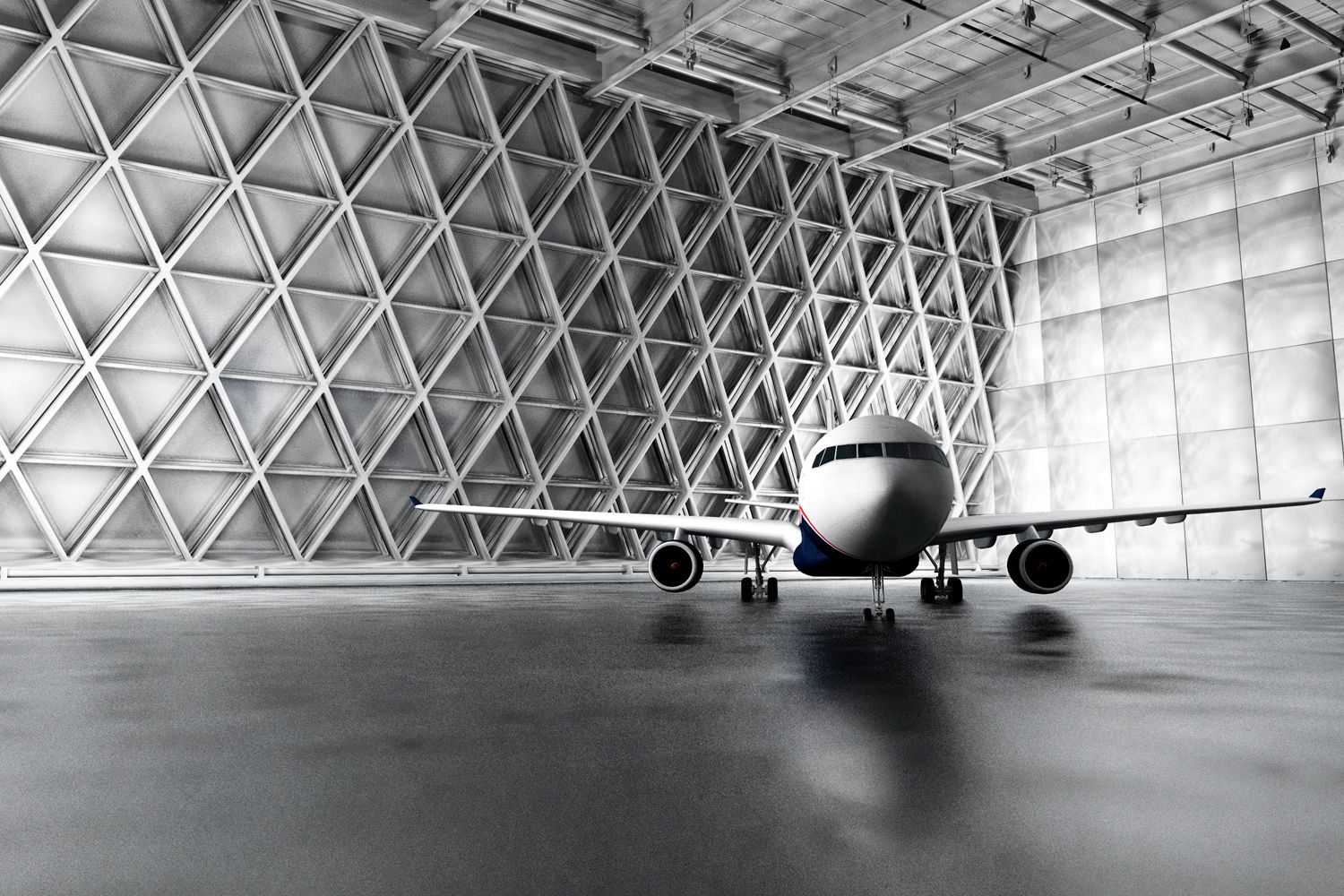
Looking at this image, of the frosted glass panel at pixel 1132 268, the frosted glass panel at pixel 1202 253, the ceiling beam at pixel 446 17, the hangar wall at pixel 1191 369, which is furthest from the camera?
the frosted glass panel at pixel 1132 268

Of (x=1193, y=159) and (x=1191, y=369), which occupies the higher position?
(x=1193, y=159)

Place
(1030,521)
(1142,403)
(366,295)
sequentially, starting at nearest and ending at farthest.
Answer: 1. (1030,521)
2. (366,295)
3. (1142,403)

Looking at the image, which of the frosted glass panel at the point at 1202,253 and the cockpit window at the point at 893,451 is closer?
the cockpit window at the point at 893,451

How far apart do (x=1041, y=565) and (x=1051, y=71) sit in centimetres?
1628

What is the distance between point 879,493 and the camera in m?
8.20

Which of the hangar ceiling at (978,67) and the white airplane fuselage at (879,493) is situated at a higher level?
the hangar ceiling at (978,67)

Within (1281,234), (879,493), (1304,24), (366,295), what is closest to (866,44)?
(1304,24)

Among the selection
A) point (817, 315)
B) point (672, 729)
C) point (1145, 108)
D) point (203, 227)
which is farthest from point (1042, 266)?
point (672, 729)

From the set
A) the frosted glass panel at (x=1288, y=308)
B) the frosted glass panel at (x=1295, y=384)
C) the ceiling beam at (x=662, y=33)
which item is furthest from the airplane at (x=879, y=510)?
the frosted glass panel at (x=1288, y=308)

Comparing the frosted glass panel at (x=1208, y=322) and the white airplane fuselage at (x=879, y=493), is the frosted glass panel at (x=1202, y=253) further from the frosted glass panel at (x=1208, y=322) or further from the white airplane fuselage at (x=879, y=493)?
the white airplane fuselage at (x=879, y=493)

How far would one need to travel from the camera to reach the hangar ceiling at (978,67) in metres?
20.2

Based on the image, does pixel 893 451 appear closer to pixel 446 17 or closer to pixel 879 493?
pixel 879 493

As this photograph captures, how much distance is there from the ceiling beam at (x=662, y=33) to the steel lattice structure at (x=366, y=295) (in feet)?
4.56

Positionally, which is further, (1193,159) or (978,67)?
(1193,159)
